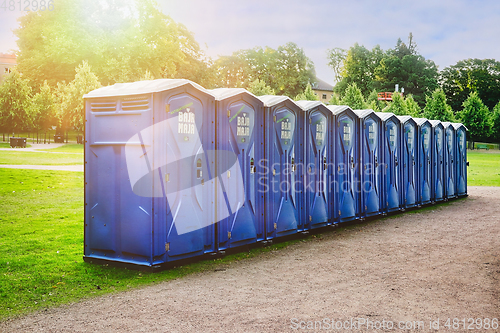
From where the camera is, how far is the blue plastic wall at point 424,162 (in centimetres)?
1295

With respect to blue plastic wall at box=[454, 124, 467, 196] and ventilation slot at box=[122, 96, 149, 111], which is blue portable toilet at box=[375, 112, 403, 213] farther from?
ventilation slot at box=[122, 96, 149, 111]

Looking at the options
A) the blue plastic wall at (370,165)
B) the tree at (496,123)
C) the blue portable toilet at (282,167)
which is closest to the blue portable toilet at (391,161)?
the blue plastic wall at (370,165)

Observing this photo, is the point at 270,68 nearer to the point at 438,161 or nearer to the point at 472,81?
the point at 472,81

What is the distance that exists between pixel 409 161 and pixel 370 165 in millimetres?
2122

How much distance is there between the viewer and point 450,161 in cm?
1469

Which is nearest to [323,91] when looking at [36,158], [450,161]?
[36,158]

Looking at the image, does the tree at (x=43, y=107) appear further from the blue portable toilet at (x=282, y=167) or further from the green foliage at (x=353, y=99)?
the blue portable toilet at (x=282, y=167)

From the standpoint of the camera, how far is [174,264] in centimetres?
648

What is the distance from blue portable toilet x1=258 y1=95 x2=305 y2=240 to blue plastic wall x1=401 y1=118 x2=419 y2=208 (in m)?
4.51

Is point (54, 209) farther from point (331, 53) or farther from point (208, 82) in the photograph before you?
point (331, 53)

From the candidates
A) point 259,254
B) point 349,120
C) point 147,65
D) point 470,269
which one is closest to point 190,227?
point 259,254

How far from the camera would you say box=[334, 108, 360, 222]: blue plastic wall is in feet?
32.3

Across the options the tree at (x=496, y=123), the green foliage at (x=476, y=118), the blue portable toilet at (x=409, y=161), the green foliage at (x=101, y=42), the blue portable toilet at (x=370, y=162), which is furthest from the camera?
the tree at (x=496, y=123)

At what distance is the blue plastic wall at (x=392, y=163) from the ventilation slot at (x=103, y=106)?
270 inches
